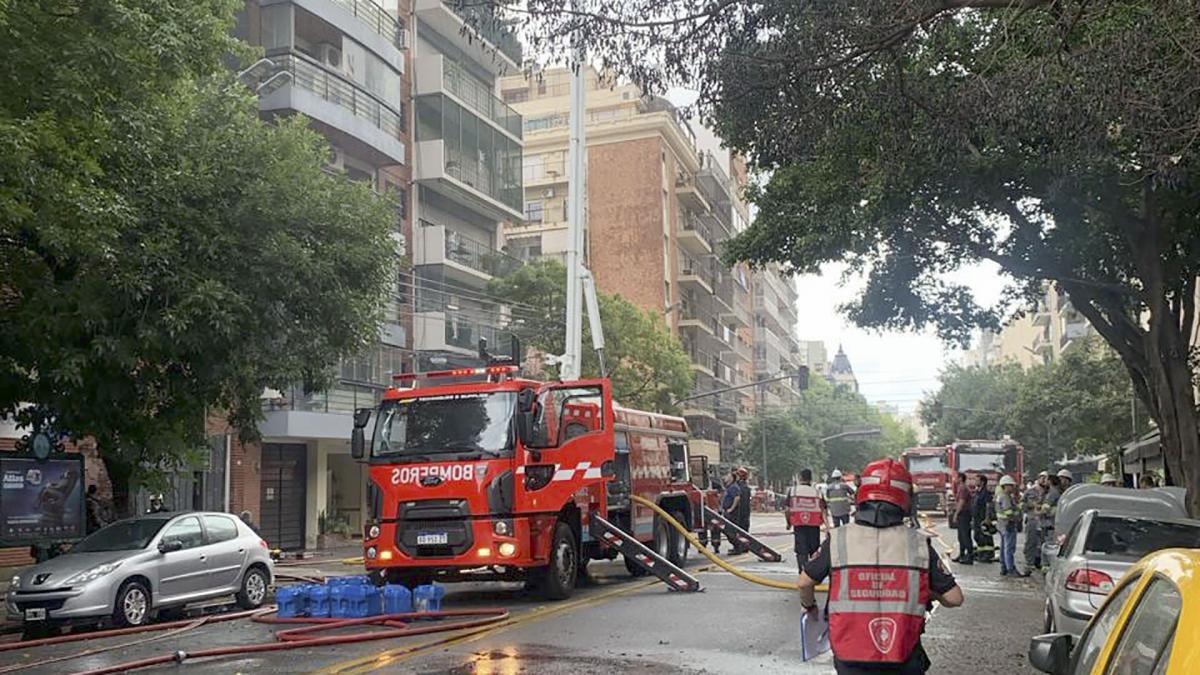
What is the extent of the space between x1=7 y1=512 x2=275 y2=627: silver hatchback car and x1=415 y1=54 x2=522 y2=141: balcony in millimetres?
25743

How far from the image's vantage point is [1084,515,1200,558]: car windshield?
34.3ft

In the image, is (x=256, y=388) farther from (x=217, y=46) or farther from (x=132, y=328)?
(x=217, y=46)

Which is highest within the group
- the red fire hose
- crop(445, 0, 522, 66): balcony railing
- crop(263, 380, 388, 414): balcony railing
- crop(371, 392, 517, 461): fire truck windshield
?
crop(445, 0, 522, 66): balcony railing

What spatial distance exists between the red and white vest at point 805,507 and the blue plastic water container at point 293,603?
261 inches

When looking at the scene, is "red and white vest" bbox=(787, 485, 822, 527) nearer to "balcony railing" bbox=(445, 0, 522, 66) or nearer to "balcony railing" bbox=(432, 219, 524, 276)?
"balcony railing" bbox=(445, 0, 522, 66)

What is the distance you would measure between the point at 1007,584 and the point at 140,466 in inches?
545

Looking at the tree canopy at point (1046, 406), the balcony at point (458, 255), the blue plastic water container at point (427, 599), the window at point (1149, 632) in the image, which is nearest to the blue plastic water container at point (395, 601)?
the blue plastic water container at point (427, 599)

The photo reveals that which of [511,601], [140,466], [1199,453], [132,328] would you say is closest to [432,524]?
[511,601]

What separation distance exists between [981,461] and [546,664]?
110ft

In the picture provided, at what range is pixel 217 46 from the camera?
50.0ft

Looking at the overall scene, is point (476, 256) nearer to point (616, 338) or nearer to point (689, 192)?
point (616, 338)

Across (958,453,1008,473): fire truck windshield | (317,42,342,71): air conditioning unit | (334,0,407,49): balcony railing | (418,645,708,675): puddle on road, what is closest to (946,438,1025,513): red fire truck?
(958,453,1008,473): fire truck windshield

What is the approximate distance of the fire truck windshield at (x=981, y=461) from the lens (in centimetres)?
4019

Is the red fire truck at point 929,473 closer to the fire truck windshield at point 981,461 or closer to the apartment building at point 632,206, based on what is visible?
the fire truck windshield at point 981,461
